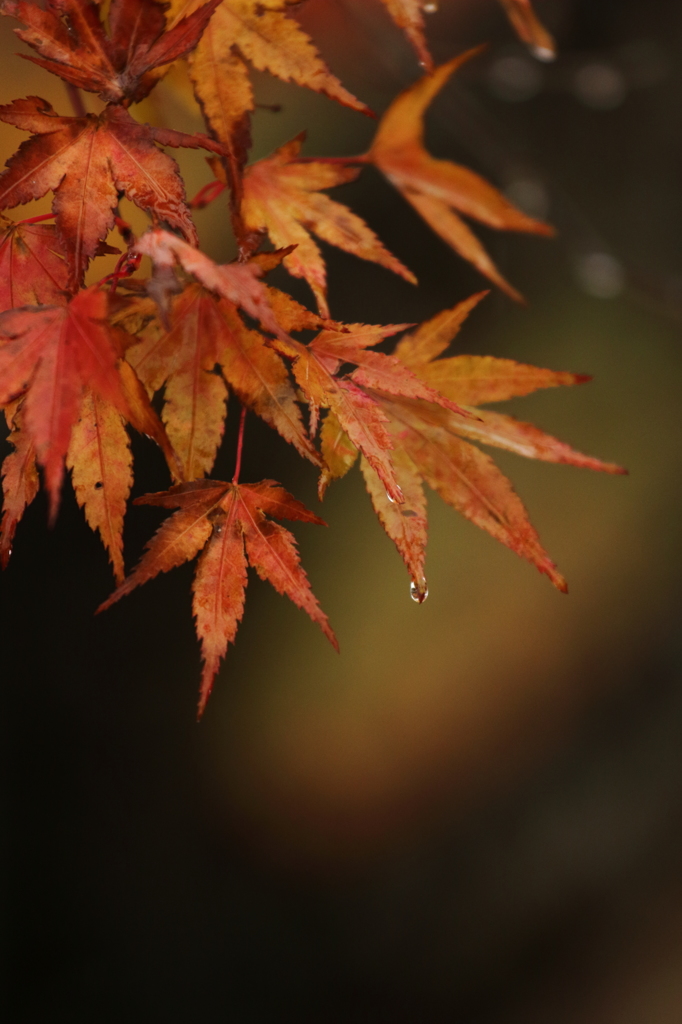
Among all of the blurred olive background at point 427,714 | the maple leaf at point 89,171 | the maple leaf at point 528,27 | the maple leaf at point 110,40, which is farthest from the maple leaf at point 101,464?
the blurred olive background at point 427,714

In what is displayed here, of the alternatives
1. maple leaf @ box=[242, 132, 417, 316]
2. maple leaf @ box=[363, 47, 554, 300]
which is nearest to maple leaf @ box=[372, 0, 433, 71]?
maple leaf @ box=[242, 132, 417, 316]

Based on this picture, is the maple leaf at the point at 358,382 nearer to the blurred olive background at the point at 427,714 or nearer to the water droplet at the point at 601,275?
the blurred olive background at the point at 427,714

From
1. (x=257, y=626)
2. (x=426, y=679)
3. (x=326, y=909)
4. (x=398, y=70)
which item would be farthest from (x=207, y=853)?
(x=398, y=70)

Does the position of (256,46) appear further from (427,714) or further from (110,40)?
(427,714)

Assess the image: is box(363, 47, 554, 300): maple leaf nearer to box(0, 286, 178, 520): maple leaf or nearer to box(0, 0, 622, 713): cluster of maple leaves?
box(0, 0, 622, 713): cluster of maple leaves

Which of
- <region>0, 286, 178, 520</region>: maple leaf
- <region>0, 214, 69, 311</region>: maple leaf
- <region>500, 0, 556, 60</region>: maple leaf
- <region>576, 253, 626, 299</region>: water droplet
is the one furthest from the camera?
<region>576, 253, 626, 299</region>: water droplet

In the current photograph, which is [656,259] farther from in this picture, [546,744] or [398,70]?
[546,744]
